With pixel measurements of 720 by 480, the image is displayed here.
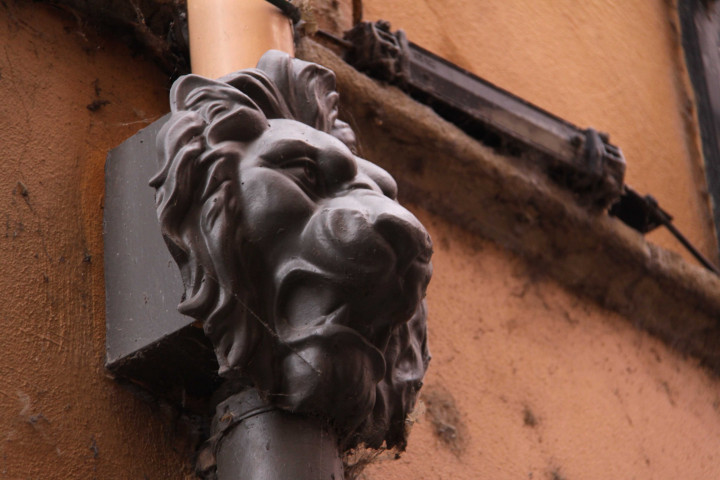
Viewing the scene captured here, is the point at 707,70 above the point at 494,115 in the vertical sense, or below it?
below

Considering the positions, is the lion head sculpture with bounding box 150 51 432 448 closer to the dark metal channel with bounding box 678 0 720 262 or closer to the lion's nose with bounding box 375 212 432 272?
the lion's nose with bounding box 375 212 432 272

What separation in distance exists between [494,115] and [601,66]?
643mm

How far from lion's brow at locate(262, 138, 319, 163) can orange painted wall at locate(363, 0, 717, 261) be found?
886 mm

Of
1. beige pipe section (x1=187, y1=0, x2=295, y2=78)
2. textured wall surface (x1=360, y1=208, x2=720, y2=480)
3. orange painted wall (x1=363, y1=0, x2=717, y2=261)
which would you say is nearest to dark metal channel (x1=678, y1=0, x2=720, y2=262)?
orange painted wall (x1=363, y1=0, x2=717, y2=261)

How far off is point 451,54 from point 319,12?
32 cm

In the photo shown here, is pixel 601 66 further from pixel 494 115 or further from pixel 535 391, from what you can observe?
pixel 535 391

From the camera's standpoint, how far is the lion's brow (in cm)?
109

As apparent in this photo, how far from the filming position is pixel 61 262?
1265 mm

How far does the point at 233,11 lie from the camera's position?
1485 millimetres

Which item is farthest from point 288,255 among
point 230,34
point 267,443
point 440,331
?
point 440,331

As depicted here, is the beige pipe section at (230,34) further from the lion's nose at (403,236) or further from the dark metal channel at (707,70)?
the dark metal channel at (707,70)

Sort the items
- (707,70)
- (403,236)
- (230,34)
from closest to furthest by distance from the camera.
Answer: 1. (403,236)
2. (230,34)
3. (707,70)

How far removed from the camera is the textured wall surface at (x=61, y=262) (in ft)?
3.79

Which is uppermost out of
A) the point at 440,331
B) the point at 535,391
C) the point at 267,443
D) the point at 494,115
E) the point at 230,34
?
the point at 230,34
